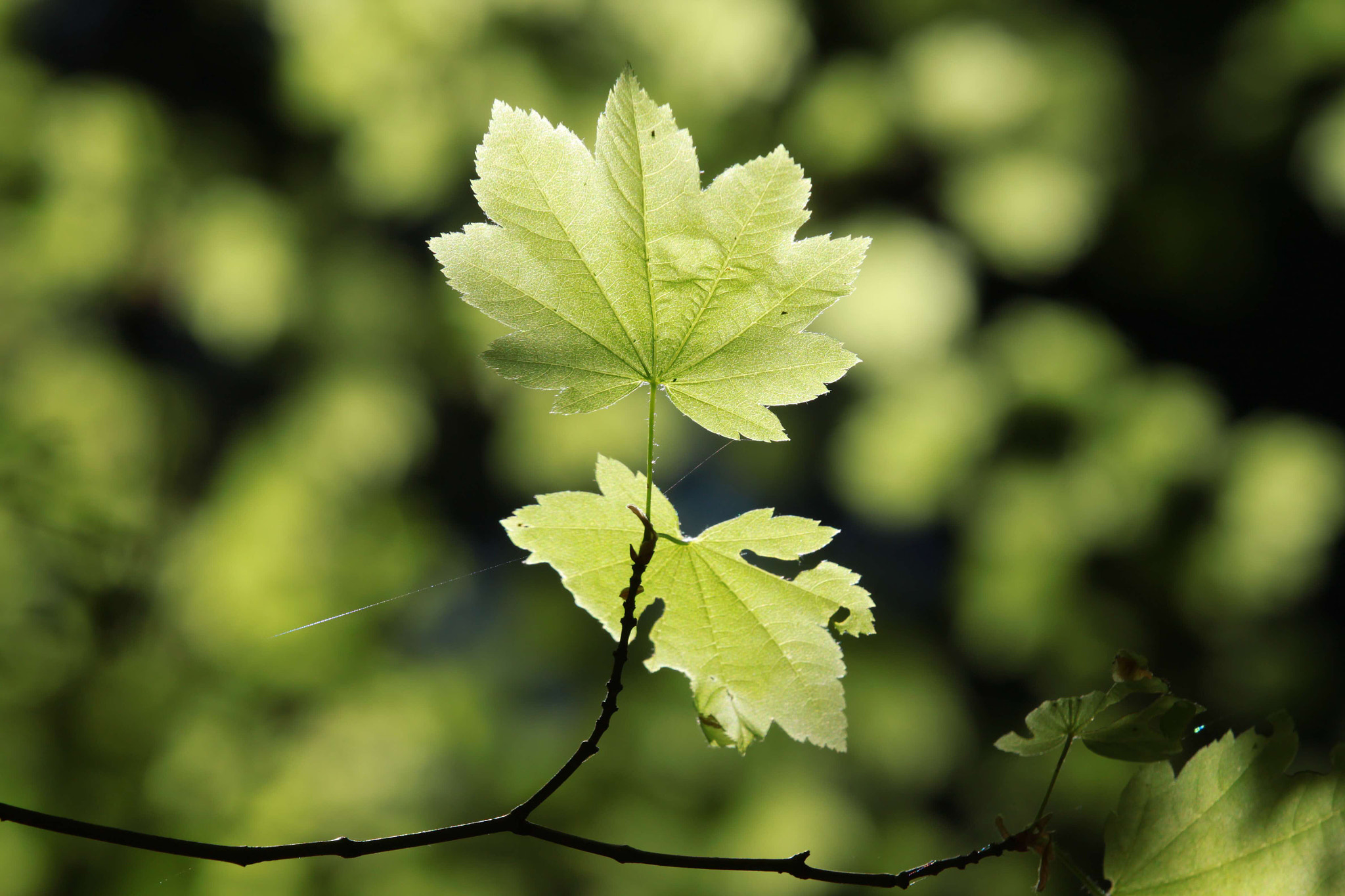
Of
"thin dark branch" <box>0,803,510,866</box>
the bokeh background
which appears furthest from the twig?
the bokeh background

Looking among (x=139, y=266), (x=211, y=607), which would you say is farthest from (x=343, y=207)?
(x=211, y=607)

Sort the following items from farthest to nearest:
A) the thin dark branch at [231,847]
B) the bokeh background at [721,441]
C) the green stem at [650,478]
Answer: the bokeh background at [721,441]
the green stem at [650,478]
the thin dark branch at [231,847]

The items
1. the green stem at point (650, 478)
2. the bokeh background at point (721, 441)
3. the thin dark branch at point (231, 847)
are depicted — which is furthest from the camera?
the bokeh background at point (721, 441)

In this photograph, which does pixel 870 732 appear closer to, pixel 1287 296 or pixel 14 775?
pixel 1287 296

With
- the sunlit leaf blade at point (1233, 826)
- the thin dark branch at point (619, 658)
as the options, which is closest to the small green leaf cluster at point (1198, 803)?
the sunlit leaf blade at point (1233, 826)

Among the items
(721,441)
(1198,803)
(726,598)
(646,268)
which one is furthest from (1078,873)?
(721,441)

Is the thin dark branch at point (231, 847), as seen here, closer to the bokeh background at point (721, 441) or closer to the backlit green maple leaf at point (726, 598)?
the backlit green maple leaf at point (726, 598)
